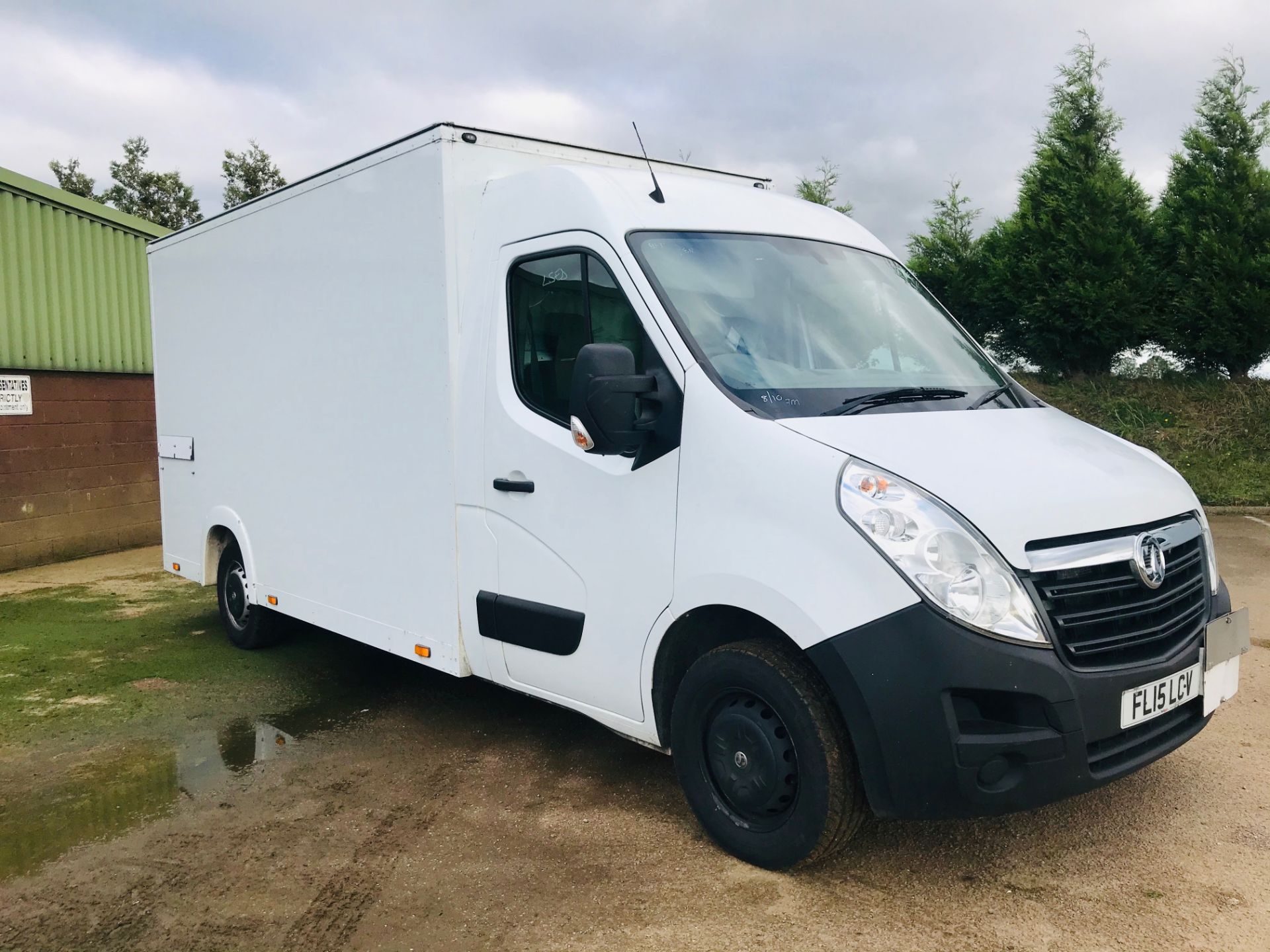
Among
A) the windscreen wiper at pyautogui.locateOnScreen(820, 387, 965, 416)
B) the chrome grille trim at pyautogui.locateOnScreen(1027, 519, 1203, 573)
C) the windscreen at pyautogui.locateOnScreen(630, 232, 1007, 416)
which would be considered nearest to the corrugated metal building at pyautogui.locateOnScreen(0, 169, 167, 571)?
the windscreen at pyautogui.locateOnScreen(630, 232, 1007, 416)

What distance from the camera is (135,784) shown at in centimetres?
443

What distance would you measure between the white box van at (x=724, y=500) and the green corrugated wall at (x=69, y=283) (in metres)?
6.42

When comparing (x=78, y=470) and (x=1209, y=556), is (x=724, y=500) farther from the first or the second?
(x=78, y=470)

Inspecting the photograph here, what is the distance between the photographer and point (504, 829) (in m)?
3.82

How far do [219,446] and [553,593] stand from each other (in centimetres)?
327

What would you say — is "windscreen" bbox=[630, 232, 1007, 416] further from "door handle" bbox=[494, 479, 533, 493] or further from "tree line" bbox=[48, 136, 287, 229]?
"tree line" bbox=[48, 136, 287, 229]

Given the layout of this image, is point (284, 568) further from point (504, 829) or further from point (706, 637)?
point (706, 637)

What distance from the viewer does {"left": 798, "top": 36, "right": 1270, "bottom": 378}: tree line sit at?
13336mm

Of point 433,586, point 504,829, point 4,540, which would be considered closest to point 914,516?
point 504,829

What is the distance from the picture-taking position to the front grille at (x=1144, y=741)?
296cm

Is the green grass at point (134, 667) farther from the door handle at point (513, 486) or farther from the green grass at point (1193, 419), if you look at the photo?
the green grass at point (1193, 419)

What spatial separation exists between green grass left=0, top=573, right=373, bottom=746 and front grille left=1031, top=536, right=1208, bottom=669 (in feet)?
13.9

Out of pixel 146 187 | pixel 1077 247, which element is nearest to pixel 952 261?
pixel 1077 247

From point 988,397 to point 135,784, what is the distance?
3935 mm
